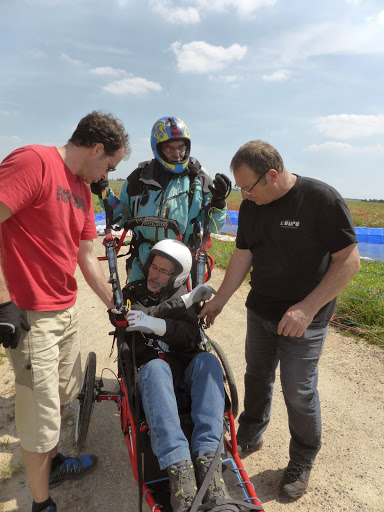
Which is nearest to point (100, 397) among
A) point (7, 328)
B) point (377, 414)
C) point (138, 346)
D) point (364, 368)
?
point (138, 346)

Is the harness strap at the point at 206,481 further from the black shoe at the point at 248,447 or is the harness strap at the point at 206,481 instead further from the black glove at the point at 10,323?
the black glove at the point at 10,323

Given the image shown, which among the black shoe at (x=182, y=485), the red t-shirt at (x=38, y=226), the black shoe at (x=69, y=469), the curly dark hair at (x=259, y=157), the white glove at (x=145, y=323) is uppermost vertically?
the curly dark hair at (x=259, y=157)

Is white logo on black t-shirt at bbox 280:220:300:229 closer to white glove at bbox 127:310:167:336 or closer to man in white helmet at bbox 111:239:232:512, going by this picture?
man in white helmet at bbox 111:239:232:512

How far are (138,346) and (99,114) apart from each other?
6.06ft

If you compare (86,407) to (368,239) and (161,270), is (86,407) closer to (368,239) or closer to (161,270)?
(161,270)

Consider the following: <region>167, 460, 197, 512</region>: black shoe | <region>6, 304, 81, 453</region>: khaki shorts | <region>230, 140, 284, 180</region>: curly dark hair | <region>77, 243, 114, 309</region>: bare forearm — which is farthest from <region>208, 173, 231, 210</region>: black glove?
<region>167, 460, 197, 512</region>: black shoe

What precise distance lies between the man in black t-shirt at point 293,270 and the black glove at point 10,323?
170 centimetres

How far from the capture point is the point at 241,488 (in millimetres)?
2332

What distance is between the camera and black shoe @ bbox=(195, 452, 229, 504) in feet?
7.14

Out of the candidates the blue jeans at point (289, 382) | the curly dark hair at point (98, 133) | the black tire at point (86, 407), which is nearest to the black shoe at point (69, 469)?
the black tire at point (86, 407)

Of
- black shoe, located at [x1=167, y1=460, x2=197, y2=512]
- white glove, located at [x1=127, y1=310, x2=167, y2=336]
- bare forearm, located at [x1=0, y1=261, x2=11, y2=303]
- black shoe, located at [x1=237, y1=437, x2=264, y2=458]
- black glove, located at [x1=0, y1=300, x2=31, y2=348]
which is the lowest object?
black shoe, located at [x1=237, y1=437, x2=264, y2=458]

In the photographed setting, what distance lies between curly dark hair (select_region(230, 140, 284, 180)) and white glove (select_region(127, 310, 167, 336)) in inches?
54.3

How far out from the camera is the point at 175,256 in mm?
3258

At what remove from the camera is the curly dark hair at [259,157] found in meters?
2.56
